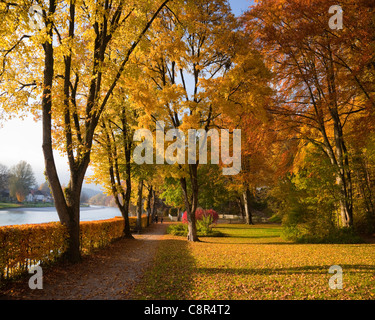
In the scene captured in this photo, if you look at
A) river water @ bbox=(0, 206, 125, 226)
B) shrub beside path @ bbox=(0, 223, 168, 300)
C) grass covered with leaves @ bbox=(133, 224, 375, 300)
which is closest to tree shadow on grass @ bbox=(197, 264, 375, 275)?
grass covered with leaves @ bbox=(133, 224, 375, 300)

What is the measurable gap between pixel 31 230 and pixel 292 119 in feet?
45.7

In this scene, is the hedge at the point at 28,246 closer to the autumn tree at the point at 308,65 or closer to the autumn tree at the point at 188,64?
the autumn tree at the point at 188,64

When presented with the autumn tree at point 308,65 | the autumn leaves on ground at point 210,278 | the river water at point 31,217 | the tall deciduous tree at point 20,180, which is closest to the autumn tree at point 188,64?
the autumn tree at point 308,65

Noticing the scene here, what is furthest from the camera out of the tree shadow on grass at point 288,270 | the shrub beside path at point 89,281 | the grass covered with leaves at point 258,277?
the tree shadow on grass at point 288,270

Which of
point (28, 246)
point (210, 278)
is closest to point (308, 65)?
point (210, 278)

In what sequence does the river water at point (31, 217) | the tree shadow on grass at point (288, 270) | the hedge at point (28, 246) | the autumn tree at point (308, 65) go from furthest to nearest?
the river water at point (31, 217)
the autumn tree at point (308, 65)
the tree shadow on grass at point (288, 270)
the hedge at point (28, 246)

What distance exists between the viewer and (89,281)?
20.5 feet

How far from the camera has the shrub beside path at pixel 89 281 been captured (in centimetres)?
516

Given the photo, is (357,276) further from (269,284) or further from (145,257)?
(145,257)

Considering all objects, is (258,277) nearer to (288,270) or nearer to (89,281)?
(288,270)

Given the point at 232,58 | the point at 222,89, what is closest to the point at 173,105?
the point at 222,89

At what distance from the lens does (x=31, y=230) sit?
627cm

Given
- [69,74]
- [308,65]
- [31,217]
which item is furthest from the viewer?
[31,217]

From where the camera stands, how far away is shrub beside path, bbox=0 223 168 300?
5.16 metres
